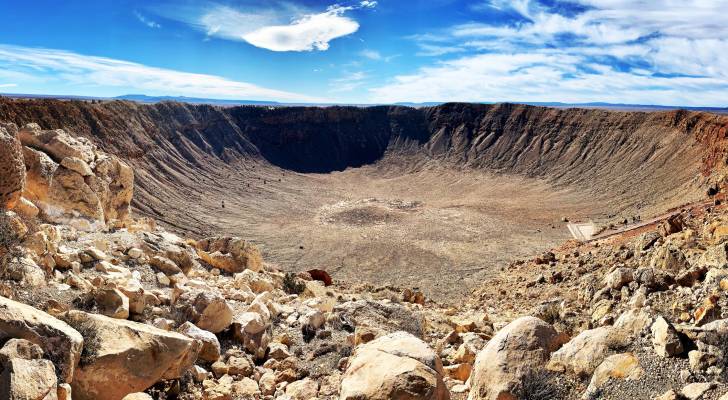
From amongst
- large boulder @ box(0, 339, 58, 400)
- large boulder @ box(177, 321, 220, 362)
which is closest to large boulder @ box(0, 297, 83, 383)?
large boulder @ box(0, 339, 58, 400)

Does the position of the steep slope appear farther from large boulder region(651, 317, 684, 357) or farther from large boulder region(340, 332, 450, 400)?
large boulder region(340, 332, 450, 400)

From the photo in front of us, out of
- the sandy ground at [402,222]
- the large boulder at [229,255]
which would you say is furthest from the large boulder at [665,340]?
the sandy ground at [402,222]

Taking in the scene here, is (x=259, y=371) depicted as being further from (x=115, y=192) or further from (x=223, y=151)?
(x=223, y=151)

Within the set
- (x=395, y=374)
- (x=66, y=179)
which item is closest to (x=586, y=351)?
(x=395, y=374)

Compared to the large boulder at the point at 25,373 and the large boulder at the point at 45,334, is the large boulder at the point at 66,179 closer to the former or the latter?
the large boulder at the point at 45,334

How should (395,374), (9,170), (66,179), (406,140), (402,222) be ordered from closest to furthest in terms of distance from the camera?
(395,374), (9,170), (66,179), (402,222), (406,140)

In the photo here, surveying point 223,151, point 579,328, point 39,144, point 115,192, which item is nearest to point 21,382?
point 579,328

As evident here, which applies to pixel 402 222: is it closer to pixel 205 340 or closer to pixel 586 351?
pixel 205 340
